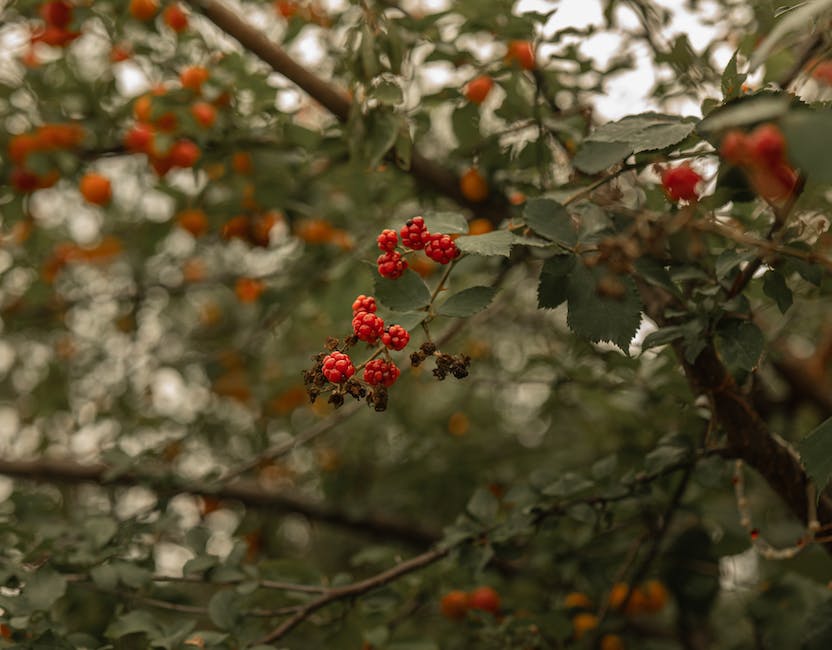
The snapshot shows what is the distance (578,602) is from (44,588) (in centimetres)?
103

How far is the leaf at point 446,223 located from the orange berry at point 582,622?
1035mm

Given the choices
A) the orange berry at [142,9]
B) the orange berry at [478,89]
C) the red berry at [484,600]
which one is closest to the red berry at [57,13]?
the orange berry at [142,9]

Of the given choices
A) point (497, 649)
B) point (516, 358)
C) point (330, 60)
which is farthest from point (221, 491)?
point (516, 358)

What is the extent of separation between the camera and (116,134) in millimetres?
2188

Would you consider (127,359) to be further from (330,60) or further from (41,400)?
(330,60)

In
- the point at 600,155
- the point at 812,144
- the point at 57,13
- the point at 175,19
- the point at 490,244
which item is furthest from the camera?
the point at 175,19

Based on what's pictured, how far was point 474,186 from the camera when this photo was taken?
1760 mm

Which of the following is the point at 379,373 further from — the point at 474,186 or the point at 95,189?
the point at 95,189

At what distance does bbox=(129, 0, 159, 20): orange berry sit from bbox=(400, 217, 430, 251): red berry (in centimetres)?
123

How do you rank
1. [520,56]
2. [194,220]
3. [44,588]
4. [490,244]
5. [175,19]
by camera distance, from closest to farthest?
1. [490,244]
2. [44,588]
3. [520,56]
4. [175,19]
5. [194,220]

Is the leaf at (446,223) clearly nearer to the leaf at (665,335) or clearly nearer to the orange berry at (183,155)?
the leaf at (665,335)

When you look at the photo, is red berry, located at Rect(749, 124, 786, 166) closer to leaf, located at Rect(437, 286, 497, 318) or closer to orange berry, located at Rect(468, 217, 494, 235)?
leaf, located at Rect(437, 286, 497, 318)

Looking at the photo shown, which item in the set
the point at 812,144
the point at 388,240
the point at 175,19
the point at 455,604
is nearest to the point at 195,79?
the point at 175,19

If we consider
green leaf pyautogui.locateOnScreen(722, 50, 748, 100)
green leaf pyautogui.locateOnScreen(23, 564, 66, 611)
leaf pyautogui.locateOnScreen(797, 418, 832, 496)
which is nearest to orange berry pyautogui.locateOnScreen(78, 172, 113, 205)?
green leaf pyautogui.locateOnScreen(23, 564, 66, 611)
